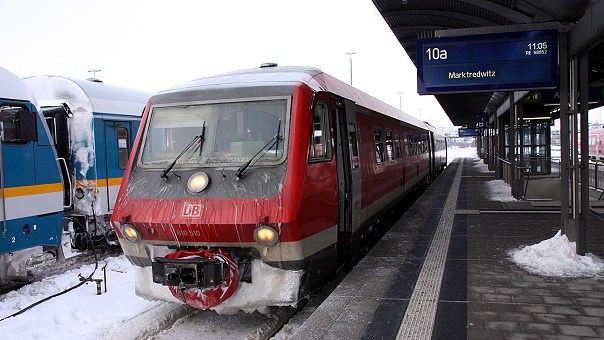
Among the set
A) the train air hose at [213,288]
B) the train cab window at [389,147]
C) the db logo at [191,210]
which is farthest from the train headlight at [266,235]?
the train cab window at [389,147]

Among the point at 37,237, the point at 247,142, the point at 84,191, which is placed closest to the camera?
the point at 247,142

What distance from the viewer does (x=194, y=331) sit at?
17.8ft

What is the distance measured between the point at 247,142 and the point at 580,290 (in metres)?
3.91

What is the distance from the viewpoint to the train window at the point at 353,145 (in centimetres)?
668

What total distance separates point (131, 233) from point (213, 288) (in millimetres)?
1118

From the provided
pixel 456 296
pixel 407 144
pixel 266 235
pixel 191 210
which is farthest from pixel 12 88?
pixel 407 144

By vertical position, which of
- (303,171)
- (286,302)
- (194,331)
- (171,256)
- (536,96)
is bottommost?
(194,331)

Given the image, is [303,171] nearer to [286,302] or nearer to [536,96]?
[286,302]

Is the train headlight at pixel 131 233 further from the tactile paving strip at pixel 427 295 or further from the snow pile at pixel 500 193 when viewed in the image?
the snow pile at pixel 500 193

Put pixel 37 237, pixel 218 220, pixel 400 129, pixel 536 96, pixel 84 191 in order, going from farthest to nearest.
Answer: pixel 536 96 → pixel 400 129 → pixel 84 191 → pixel 37 237 → pixel 218 220

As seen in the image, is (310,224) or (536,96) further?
(536,96)

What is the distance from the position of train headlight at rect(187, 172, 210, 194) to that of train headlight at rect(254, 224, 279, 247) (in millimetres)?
757

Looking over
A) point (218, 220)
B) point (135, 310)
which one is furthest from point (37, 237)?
point (218, 220)

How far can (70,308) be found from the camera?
630cm
